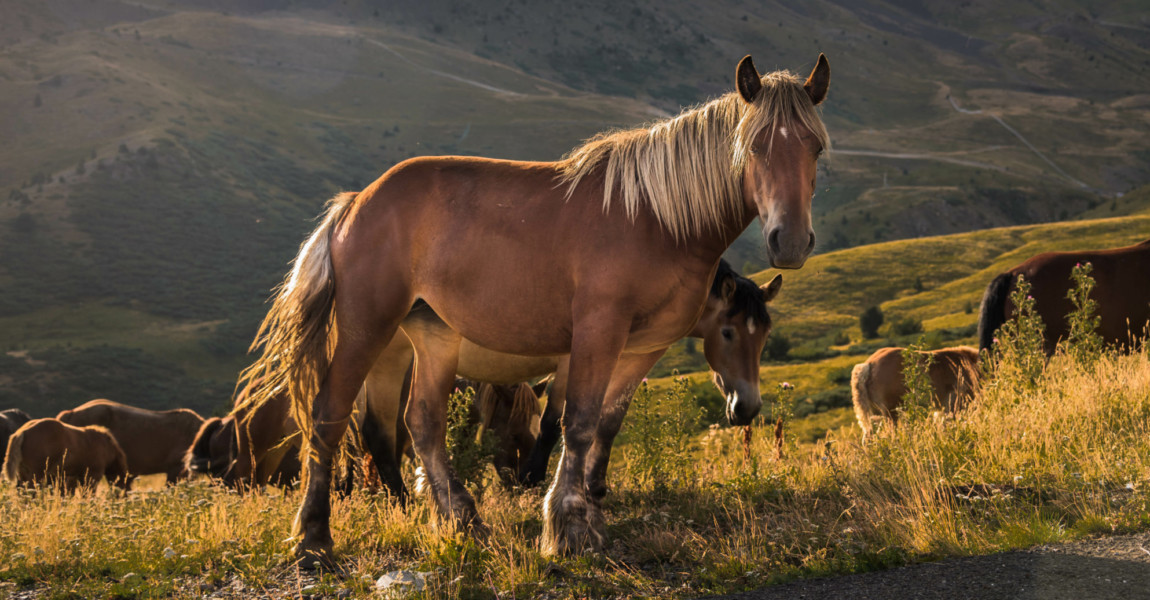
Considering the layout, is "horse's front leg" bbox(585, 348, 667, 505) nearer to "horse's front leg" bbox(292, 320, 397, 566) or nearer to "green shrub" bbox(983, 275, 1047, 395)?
"horse's front leg" bbox(292, 320, 397, 566)

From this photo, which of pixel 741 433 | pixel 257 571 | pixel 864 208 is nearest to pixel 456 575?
pixel 257 571

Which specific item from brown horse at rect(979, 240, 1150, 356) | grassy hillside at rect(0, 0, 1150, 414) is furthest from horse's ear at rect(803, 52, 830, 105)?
grassy hillside at rect(0, 0, 1150, 414)

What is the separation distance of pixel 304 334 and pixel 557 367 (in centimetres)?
298

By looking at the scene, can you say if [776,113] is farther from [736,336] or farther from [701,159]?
[736,336]

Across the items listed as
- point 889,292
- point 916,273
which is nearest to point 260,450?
point 889,292

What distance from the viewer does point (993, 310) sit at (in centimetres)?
1141

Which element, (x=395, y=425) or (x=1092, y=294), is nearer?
(x=395, y=425)

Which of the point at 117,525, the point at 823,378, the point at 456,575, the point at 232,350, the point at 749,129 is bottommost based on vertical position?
the point at 232,350

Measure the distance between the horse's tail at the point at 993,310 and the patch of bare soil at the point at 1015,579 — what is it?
24.4 feet

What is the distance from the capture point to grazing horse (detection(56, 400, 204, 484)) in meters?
17.6

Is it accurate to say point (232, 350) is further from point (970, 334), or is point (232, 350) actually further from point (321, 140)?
point (321, 140)

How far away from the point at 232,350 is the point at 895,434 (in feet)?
285

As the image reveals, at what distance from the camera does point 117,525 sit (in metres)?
5.92

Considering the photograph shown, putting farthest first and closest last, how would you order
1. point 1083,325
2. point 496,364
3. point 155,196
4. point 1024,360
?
1. point 155,196
2. point 1083,325
3. point 496,364
4. point 1024,360
